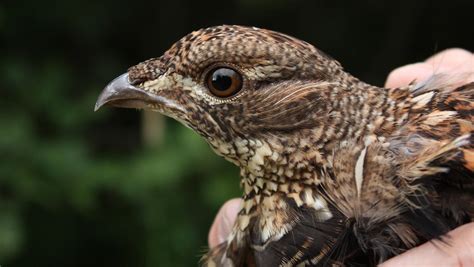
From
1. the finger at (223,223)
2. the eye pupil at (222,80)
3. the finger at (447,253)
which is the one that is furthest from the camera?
the finger at (223,223)

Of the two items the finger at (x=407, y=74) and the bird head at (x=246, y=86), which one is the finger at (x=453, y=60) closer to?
the finger at (x=407, y=74)

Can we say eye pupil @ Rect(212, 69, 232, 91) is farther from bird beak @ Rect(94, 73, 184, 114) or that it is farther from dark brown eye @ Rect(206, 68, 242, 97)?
bird beak @ Rect(94, 73, 184, 114)

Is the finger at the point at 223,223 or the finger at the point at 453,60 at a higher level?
the finger at the point at 453,60

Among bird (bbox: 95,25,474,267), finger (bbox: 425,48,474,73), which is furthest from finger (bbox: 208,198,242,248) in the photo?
finger (bbox: 425,48,474,73)

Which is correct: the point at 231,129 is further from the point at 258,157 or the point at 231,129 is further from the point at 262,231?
the point at 262,231

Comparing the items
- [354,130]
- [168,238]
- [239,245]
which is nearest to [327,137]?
[354,130]

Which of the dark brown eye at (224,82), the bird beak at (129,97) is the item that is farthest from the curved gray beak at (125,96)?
the dark brown eye at (224,82)
